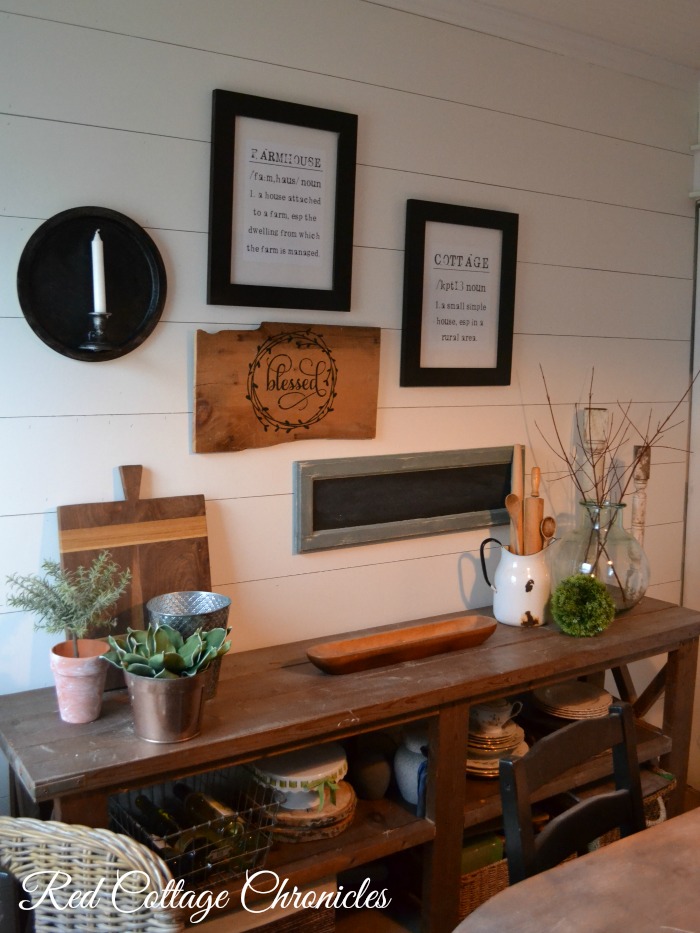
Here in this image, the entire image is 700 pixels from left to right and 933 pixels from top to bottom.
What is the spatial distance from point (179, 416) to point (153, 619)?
1.52 ft

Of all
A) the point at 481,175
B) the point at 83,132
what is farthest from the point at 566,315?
the point at 83,132

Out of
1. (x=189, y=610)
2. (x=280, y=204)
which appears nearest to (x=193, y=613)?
(x=189, y=610)

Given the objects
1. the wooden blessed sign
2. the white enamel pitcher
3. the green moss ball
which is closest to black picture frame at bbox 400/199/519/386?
the wooden blessed sign

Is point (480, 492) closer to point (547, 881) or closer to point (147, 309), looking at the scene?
point (147, 309)

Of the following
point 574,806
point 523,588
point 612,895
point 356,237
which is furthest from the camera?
point 523,588

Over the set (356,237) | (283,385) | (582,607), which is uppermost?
(356,237)

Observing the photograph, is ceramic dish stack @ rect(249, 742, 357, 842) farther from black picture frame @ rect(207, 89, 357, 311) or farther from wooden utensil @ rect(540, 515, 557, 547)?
black picture frame @ rect(207, 89, 357, 311)

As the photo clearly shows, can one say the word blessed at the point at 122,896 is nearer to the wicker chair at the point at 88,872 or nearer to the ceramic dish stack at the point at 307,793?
the wicker chair at the point at 88,872

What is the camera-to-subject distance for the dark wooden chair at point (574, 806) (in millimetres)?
1415

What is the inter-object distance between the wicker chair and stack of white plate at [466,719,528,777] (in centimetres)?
98

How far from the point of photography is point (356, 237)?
7.18ft

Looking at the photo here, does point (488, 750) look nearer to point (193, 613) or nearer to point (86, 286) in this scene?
point (193, 613)

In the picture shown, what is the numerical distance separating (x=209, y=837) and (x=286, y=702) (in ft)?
0.97

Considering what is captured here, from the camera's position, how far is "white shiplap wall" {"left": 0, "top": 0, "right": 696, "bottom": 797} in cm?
178
